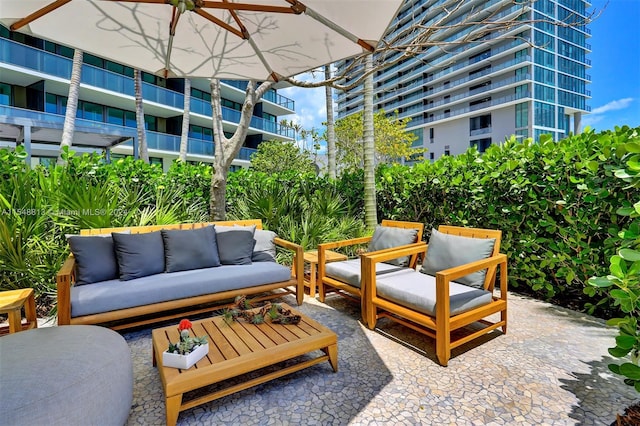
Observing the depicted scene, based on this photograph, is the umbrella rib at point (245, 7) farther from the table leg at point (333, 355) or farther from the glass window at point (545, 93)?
the glass window at point (545, 93)

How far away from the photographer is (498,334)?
3.07m

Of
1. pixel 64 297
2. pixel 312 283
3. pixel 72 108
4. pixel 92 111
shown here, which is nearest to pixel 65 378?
pixel 64 297

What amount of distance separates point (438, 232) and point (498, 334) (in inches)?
43.0

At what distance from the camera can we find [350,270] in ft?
11.9

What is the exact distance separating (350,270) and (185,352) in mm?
2004

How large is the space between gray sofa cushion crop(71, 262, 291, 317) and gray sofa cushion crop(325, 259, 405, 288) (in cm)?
50

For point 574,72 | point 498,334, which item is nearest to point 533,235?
point 498,334

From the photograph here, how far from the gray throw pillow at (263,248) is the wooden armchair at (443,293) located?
1401 millimetres

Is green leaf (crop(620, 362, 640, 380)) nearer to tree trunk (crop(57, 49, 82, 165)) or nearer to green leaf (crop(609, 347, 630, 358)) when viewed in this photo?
green leaf (crop(609, 347, 630, 358))

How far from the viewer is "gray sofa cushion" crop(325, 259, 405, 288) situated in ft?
11.6

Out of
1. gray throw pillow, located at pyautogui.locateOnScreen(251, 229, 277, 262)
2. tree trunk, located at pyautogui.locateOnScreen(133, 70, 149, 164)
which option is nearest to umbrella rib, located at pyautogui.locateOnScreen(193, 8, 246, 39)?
gray throw pillow, located at pyautogui.locateOnScreen(251, 229, 277, 262)

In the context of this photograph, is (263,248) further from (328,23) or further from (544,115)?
(544,115)

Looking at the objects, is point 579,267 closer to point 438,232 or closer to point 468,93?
point 438,232

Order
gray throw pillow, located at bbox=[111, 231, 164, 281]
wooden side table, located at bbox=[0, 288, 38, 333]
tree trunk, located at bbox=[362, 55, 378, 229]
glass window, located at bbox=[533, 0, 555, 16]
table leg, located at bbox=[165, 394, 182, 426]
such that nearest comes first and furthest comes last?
table leg, located at bbox=[165, 394, 182, 426], wooden side table, located at bbox=[0, 288, 38, 333], gray throw pillow, located at bbox=[111, 231, 164, 281], tree trunk, located at bbox=[362, 55, 378, 229], glass window, located at bbox=[533, 0, 555, 16]
